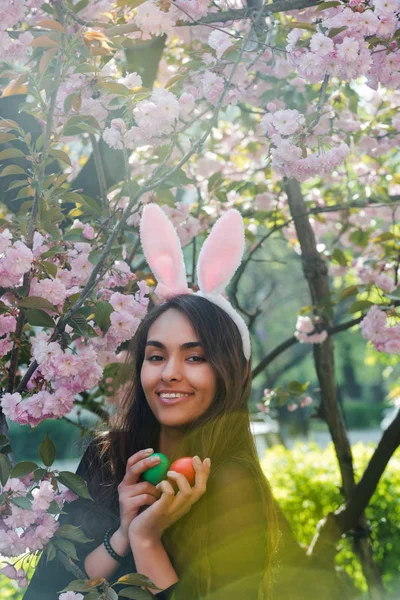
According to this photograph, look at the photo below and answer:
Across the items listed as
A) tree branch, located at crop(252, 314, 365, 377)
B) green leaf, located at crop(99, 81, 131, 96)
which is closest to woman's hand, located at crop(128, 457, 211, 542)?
green leaf, located at crop(99, 81, 131, 96)

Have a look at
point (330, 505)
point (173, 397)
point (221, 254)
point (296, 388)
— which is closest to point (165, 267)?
point (221, 254)

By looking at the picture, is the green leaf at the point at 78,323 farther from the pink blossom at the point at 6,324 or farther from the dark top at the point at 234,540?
the dark top at the point at 234,540

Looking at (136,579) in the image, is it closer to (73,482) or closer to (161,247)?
(73,482)

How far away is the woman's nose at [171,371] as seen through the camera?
1934mm

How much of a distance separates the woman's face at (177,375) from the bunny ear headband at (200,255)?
0.15 m

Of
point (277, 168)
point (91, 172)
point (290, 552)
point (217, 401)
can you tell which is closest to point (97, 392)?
point (91, 172)

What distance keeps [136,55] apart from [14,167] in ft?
4.11

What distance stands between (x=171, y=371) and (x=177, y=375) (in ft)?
0.06

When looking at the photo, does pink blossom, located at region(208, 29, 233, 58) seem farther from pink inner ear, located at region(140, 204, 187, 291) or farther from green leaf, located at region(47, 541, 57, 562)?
green leaf, located at region(47, 541, 57, 562)

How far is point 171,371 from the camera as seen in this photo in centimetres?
194

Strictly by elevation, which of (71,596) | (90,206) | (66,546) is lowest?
(71,596)

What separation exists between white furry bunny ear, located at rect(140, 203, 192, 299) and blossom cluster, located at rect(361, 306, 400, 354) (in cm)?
138

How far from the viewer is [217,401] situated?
2006 mm

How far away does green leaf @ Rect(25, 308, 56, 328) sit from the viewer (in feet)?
6.63
